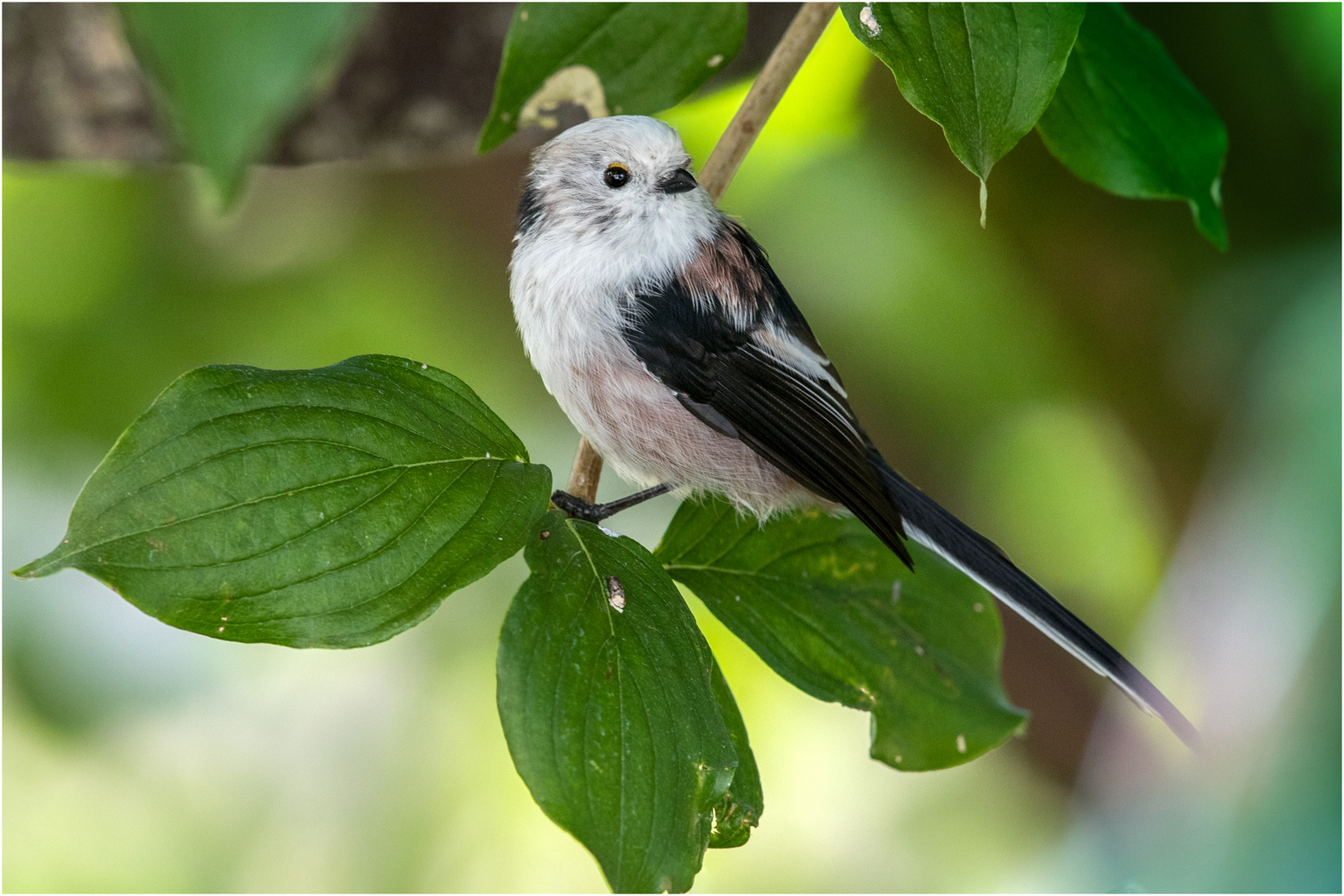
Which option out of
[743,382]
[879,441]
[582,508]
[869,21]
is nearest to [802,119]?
[879,441]

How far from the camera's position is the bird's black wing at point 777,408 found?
1.12 m

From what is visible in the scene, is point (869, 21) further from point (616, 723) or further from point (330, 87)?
point (330, 87)

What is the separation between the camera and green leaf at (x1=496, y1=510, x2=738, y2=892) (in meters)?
0.78

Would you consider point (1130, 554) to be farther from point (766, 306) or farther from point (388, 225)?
point (388, 225)

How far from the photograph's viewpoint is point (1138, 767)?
6.79 ft

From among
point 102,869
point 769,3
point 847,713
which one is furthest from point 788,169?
point 102,869

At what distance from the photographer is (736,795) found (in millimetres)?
897

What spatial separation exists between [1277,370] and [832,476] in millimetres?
1290

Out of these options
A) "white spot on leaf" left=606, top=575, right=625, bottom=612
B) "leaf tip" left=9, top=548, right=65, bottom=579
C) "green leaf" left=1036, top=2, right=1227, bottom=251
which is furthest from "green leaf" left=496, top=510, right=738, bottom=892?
"green leaf" left=1036, top=2, right=1227, bottom=251

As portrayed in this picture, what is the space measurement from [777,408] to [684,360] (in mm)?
119

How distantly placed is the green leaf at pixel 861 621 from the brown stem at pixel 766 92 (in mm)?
380

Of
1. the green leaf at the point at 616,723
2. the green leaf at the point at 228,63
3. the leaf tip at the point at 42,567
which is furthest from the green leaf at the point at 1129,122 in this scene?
the leaf tip at the point at 42,567

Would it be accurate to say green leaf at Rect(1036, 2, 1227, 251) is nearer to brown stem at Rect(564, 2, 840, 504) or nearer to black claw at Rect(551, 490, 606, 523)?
brown stem at Rect(564, 2, 840, 504)

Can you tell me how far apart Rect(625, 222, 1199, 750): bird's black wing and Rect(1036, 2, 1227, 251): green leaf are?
15.3 inches
